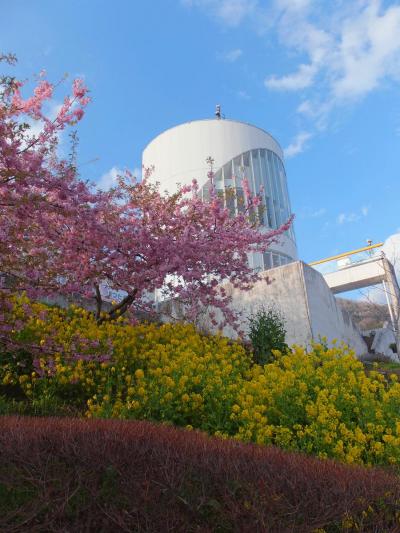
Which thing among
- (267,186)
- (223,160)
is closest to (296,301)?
(223,160)

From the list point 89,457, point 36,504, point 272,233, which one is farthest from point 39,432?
point 272,233

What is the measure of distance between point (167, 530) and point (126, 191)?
28.4 feet

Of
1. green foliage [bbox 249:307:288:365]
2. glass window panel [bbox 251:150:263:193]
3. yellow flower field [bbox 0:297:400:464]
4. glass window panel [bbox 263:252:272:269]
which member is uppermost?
glass window panel [bbox 251:150:263:193]

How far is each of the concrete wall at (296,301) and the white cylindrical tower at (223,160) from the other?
1367cm

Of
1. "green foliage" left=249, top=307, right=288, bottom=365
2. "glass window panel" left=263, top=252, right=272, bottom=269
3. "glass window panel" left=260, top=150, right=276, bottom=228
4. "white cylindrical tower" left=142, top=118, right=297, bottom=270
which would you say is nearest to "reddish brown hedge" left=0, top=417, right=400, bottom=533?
"green foliage" left=249, top=307, right=288, bottom=365

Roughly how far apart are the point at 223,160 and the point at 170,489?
97.4 ft

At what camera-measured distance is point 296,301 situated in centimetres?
1420

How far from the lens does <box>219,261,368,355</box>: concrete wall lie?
13.9m

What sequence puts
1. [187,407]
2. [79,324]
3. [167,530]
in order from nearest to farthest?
1. [167,530]
2. [187,407]
3. [79,324]

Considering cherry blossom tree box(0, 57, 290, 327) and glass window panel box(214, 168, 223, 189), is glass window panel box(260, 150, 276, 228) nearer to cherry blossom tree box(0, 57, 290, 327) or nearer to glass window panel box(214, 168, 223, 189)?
glass window panel box(214, 168, 223, 189)

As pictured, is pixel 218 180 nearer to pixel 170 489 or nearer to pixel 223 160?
pixel 223 160

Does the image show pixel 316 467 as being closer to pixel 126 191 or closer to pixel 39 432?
pixel 39 432

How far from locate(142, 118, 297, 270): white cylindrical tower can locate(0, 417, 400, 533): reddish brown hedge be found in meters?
26.5

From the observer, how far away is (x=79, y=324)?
991cm
